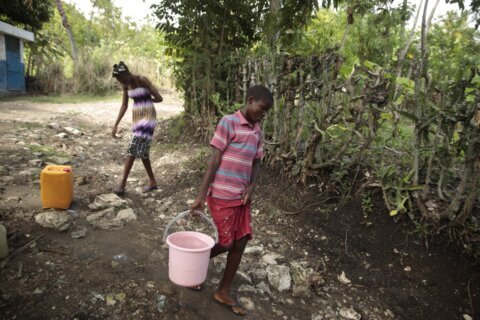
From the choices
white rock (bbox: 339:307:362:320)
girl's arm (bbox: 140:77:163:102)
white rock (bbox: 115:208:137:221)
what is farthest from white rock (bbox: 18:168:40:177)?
white rock (bbox: 339:307:362:320)

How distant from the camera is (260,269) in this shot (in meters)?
2.68

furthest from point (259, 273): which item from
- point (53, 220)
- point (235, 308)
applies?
point (53, 220)

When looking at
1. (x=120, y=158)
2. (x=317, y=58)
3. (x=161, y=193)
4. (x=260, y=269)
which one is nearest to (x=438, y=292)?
(x=260, y=269)

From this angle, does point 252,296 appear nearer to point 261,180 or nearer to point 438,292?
point 438,292

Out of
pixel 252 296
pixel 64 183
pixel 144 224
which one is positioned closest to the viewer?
pixel 252 296

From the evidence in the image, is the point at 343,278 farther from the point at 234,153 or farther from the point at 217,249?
the point at 234,153

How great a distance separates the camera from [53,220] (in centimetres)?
274

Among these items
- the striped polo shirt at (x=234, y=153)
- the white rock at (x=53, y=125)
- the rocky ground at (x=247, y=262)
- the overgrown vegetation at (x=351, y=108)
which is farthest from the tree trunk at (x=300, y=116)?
the white rock at (x=53, y=125)

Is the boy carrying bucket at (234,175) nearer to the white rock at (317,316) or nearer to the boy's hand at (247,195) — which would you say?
the boy's hand at (247,195)

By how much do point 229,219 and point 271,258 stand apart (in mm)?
979

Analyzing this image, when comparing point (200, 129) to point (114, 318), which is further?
point (200, 129)

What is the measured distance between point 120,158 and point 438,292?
4.62 metres

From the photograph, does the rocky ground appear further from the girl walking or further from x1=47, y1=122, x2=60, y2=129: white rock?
x1=47, y1=122, x2=60, y2=129: white rock

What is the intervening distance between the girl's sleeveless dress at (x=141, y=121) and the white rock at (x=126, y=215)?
28.6 inches
